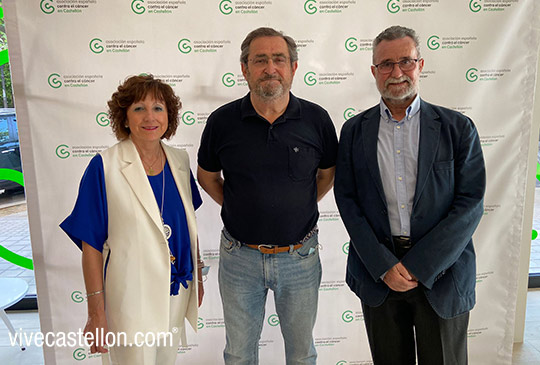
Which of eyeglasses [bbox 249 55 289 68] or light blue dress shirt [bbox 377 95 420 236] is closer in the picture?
light blue dress shirt [bbox 377 95 420 236]

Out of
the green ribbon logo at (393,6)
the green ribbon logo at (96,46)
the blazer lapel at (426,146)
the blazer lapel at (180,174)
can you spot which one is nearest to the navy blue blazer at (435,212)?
the blazer lapel at (426,146)

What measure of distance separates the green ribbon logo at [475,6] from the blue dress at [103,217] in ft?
6.81

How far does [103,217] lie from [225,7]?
1459mm

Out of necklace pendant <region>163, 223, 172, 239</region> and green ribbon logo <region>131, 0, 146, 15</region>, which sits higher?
green ribbon logo <region>131, 0, 146, 15</region>

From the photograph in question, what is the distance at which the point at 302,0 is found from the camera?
2.42 meters

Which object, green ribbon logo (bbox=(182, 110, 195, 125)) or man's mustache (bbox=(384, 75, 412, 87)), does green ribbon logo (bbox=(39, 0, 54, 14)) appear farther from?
man's mustache (bbox=(384, 75, 412, 87))

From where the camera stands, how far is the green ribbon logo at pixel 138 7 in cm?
236

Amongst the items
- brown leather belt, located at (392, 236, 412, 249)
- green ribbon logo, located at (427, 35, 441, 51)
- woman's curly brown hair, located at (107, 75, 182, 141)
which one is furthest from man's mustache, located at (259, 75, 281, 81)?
green ribbon logo, located at (427, 35, 441, 51)

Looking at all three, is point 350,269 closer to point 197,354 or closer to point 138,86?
point 138,86

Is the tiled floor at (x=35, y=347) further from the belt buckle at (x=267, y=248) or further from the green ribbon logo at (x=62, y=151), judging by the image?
the belt buckle at (x=267, y=248)

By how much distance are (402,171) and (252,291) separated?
856 millimetres

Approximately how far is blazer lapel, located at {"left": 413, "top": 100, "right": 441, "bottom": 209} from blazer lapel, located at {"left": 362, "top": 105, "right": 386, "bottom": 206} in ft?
0.48

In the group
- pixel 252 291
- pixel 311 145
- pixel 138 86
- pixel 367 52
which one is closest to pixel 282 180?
pixel 311 145

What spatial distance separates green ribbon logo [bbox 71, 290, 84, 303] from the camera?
2.61 metres
